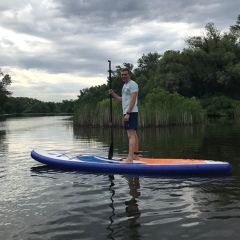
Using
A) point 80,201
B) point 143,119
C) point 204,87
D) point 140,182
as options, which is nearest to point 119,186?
point 140,182

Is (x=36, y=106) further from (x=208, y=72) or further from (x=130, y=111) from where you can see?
(x=130, y=111)

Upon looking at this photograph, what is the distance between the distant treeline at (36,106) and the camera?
358 feet

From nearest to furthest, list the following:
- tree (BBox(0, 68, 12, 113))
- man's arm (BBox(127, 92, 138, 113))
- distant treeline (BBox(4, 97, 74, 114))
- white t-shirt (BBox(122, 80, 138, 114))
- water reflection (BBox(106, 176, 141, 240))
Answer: water reflection (BBox(106, 176, 141, 240)), man's arm (BBox(127, 92, 138, 113)), white t-shirt (BBox(122, 80, 138, 114)), tree (BBox(0, 68, 12, 113)), distant treeline (BBox(4, 97, 74, 114))

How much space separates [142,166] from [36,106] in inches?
4540

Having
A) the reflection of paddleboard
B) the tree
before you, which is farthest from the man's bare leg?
the tree

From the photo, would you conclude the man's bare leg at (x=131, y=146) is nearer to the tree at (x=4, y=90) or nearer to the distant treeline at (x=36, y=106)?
the tree at (x=4, y=90)

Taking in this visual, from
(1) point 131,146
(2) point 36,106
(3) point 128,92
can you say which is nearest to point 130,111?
(3) point 128,92

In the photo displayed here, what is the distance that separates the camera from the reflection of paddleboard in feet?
20.3

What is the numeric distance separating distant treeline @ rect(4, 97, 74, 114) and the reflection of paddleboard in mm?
98967

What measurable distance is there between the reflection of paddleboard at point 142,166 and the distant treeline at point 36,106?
98967mm

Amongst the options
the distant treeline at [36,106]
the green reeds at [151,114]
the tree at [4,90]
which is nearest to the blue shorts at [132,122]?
the green reeds at [151,114]

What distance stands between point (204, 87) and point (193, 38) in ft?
25.2

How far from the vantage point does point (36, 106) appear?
385 ft

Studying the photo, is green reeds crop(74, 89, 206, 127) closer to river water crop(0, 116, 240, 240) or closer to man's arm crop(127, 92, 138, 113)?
man's arm crop(127, 92, 138, 113)
